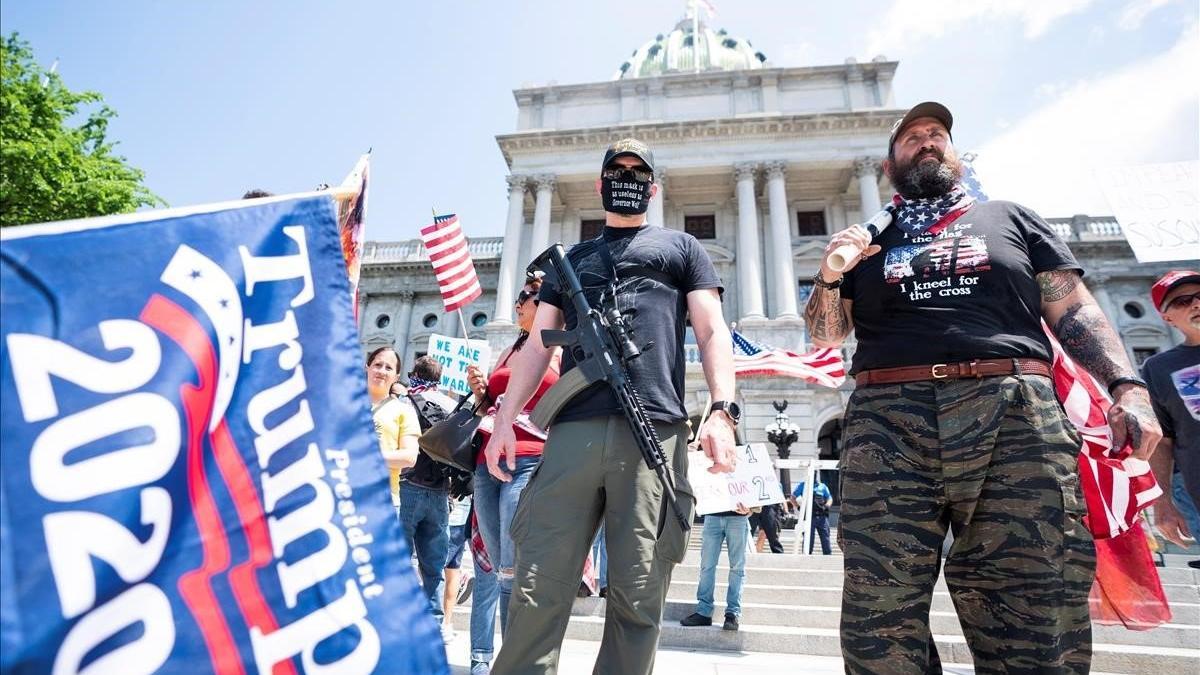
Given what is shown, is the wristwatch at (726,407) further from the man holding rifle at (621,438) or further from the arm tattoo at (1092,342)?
the arm tattoo at (1092,342)

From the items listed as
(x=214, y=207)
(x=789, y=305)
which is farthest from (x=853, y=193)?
(x=214, y=207)

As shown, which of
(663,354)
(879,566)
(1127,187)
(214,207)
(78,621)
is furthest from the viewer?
(1127,187)

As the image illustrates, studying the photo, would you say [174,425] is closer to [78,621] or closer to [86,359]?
[86,359]

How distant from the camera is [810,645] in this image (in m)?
4.88

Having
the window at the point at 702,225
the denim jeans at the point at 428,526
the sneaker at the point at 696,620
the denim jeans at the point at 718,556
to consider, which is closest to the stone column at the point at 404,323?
the window at the point at 702,225

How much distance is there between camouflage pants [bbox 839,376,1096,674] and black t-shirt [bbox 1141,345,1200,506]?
103 inches

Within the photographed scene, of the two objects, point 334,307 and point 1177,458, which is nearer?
point 334,307

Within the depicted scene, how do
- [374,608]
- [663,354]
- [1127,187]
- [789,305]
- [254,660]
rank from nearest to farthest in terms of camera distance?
[254,660]
[374,608]
[663,354]
[1127,187]
[789,305]

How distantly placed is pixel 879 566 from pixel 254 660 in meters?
1.83

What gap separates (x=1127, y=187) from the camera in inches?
252

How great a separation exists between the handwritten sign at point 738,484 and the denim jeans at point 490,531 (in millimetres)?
1968

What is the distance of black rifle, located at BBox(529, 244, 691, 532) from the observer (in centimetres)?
208

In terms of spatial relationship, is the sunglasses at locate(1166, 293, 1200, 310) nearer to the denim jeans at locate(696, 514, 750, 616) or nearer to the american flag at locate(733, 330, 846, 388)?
the denim jeans at locate(696, 514, 750, 616)

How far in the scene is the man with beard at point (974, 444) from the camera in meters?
1.88
